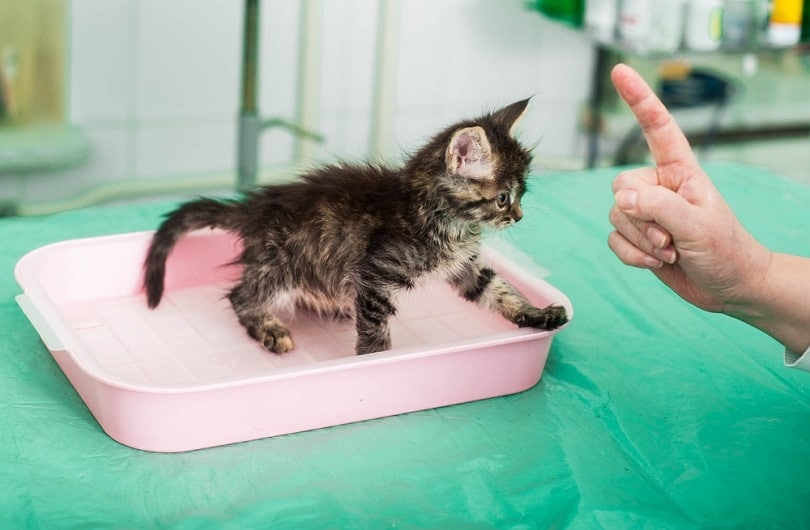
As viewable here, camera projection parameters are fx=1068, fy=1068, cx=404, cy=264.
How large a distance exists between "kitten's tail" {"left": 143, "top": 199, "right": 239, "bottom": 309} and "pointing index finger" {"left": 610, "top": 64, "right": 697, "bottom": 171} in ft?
2.14

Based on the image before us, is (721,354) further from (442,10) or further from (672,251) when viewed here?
(442,10)

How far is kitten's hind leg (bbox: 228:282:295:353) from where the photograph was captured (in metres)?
1.56

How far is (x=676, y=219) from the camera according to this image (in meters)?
1.31

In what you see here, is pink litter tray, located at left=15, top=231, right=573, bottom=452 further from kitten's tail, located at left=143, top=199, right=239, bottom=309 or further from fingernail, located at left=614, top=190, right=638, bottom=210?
fingernail, located at left=614, top=190, right=638, bottom=210

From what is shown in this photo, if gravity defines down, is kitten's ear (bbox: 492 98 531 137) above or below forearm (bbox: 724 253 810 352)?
above

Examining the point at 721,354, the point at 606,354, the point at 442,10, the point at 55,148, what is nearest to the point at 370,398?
the point at 606,354

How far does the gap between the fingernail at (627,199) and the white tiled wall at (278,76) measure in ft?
5.29

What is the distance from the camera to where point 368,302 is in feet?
5.03

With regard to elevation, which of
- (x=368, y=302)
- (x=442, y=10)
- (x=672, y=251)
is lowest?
(x=368, y=302)

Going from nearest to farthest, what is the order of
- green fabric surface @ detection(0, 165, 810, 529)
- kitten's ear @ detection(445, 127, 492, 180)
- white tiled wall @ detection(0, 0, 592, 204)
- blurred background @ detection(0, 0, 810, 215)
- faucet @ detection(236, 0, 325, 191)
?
green fabric surface @ detection(0, 165, 810, 529), kitten's ear @ detection(445, 127, 492, 180), faucet @ detection(236, 0, 325, 191), blurred background @ detection(0, 0, 810, 215), white tiled wall @ detection(0, 0, 592, 204)

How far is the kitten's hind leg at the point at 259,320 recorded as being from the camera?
1558mm

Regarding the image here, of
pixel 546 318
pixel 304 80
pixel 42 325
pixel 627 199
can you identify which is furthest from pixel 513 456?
pixel 304 80

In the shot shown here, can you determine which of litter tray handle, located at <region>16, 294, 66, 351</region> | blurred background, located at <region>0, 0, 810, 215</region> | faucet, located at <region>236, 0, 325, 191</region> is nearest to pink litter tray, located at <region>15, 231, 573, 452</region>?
litter tray handle, located at <region>16, 294, 66, 351</region>

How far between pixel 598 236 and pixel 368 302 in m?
0.66
